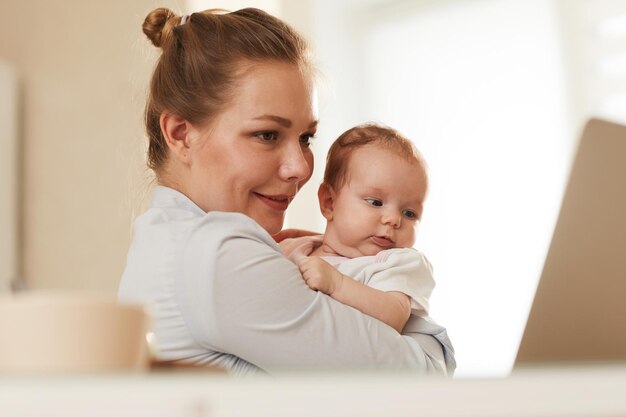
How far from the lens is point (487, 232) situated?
119 inches

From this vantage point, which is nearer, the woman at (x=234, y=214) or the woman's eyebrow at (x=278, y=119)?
the woman at (x=234, y=214)

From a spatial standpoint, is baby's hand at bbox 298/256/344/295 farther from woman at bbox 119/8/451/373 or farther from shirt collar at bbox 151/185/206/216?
shirt collar at bbox 151/185/206/216

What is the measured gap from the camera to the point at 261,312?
3.29 feet

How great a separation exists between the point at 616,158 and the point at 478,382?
74 centimetres

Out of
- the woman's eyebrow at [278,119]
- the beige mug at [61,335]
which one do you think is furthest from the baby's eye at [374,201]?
the beige mug at [61,335]

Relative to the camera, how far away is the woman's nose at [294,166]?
135cm

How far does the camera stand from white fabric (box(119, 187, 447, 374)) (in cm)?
100

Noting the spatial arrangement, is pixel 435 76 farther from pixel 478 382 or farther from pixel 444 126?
pixel 478 382

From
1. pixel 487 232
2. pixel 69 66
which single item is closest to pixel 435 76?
pixel 487 232

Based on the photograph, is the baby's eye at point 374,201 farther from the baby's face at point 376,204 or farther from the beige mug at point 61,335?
the beige mug at point 61,335

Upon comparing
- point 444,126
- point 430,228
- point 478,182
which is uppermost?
point 444,126

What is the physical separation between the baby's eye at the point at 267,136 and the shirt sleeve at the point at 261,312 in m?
0.28

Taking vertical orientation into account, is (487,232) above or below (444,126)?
below

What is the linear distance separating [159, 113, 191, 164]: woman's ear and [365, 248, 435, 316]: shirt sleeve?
369 millimetres
